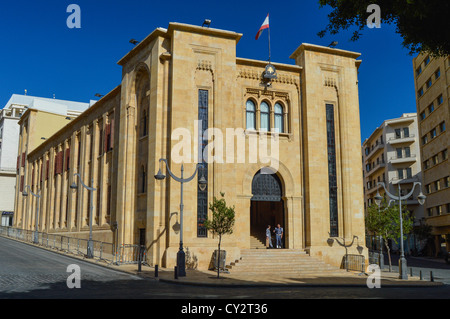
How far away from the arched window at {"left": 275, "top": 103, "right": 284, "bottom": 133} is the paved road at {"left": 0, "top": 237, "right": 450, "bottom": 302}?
1296 centimetres

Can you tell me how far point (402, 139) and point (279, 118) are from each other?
44.3 metres

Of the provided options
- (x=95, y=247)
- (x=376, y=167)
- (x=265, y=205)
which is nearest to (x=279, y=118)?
(x=265, y=205)

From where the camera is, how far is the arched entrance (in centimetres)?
2781

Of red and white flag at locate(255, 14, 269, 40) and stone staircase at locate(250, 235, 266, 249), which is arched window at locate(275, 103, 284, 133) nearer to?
red and white flag at locate(255, 14, 269, 40)

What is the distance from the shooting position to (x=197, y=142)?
2569 cm

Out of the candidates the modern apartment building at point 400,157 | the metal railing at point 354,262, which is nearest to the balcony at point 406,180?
the modern apartment building at point 400,157

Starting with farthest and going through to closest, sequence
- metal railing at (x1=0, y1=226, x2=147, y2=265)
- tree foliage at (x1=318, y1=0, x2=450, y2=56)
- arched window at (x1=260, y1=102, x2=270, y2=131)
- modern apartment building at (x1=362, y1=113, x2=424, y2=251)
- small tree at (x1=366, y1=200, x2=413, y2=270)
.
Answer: modern apartment building at (x1=362, y1=113, x2=424, y2=251) < arched window at (x1=260, y1=102, x2=270, y2=131) < small tree at (x1=366, y1=200, x2=413, y2=270) < metal railing at (x1=0, y1=226, x2=147, y2=265) < tree foliage at (x1=318, y1=0, x2=450, y2=56)

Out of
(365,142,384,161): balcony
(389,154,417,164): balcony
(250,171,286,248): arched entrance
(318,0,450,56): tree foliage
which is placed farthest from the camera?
(365,142,384,161): balcony

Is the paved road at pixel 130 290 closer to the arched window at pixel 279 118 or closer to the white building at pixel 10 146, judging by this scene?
the arched window at pixel 279 118

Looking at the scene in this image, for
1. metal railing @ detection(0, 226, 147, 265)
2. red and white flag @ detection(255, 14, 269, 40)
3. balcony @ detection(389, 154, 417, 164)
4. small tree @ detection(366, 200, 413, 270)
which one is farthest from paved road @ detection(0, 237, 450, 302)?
balcony @ detection(389, 154, 417, 164)

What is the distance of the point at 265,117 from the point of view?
28859 millimetres

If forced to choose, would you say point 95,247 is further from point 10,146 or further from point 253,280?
point 10,146

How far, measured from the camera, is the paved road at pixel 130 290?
1426 centimetres

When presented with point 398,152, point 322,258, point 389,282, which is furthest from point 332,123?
point 398,152
